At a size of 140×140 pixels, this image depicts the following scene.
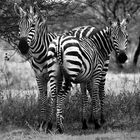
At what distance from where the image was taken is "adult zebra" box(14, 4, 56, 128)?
9.80 metres

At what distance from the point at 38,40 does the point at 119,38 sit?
1.69 metres

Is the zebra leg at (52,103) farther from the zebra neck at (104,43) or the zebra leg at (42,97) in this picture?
the zebra neck at (104,43)

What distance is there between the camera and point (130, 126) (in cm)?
1023

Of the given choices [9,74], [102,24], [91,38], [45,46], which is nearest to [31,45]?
[45,46]

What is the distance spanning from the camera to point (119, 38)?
10133 millimetres

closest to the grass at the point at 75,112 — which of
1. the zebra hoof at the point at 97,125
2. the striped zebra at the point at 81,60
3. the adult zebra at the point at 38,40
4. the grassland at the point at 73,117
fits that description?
the grassland at the point at 73,117

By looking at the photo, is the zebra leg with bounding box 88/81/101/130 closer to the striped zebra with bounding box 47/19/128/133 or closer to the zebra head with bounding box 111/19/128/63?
the striped zebra with bounding box 47/19/128/133

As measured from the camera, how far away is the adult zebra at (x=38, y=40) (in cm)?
980

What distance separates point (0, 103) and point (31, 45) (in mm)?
2053

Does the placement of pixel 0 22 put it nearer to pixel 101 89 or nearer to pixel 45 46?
pixel 45 46

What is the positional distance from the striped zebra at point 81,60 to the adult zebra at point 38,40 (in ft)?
1.62

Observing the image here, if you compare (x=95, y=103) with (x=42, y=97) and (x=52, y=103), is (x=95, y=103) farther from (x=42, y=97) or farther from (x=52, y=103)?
(x=52, y=103)

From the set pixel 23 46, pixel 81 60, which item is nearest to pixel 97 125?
pixel 81 60

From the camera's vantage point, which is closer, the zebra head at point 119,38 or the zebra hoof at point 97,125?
the zebra head at point 119,38
